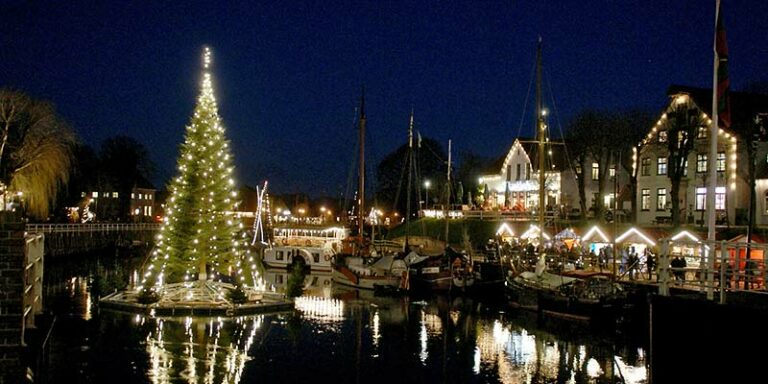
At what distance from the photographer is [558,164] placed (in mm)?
74188

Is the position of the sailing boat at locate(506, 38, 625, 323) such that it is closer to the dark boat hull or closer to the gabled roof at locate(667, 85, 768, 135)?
the dark boat hull

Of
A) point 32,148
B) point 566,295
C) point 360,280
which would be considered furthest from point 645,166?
point 32,148

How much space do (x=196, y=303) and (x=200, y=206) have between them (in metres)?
4.12

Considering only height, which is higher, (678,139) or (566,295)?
(678,139)

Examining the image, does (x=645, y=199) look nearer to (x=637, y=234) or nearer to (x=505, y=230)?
(x=505, y=230)

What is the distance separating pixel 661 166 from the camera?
57594 millimetres

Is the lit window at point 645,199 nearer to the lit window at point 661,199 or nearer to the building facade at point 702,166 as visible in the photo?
the building facade at point 702,166

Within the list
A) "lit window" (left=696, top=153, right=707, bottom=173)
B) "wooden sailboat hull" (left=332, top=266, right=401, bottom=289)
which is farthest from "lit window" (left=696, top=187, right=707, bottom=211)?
"wooden sailboat hull" (left=332, top=266, right=401, bottom=289)

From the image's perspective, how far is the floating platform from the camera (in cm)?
2877

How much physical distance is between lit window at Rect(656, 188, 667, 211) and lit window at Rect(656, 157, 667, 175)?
1348 mm

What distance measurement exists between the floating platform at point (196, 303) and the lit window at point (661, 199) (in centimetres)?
3674

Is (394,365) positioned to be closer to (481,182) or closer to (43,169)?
(43,169)

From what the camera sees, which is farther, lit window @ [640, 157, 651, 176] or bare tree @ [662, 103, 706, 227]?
A: lit window @ [640, 157, 651, 176]

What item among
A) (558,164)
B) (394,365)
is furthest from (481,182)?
(394,365)
